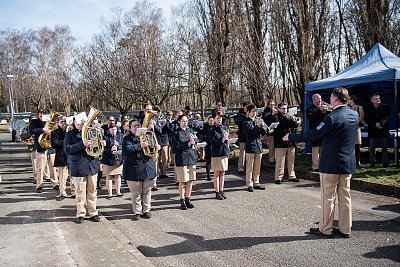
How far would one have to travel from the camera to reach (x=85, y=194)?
7.41m

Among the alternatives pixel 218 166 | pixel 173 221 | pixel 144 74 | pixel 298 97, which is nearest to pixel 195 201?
pixel 218 166

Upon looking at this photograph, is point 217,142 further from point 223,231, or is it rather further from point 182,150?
point 223,231

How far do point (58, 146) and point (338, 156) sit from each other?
23.2ft

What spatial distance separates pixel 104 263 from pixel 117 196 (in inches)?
183

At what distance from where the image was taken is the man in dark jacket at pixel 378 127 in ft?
34.0

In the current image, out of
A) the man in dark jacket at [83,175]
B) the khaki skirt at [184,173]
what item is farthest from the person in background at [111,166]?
the khaki skirt at [184,173]

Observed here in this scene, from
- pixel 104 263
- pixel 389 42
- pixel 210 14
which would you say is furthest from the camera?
pixel 210 14

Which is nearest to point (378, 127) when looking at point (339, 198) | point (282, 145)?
point (282, 145)

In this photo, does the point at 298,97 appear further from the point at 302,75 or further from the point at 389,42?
the point at 389,42

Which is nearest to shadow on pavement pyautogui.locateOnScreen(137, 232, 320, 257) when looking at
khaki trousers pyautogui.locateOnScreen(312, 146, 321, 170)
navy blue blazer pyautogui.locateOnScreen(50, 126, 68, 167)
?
navy blue blazer pyautogui.locateOnScreen(50, 126, 68, 167)

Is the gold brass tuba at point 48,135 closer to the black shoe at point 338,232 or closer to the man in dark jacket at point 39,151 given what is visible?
the man in dark jacket at point 39,151

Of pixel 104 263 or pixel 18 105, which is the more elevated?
pixel 18 105

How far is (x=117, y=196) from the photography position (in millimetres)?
9570

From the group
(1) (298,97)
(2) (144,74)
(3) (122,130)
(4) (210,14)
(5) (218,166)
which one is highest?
(4) (210,14)
